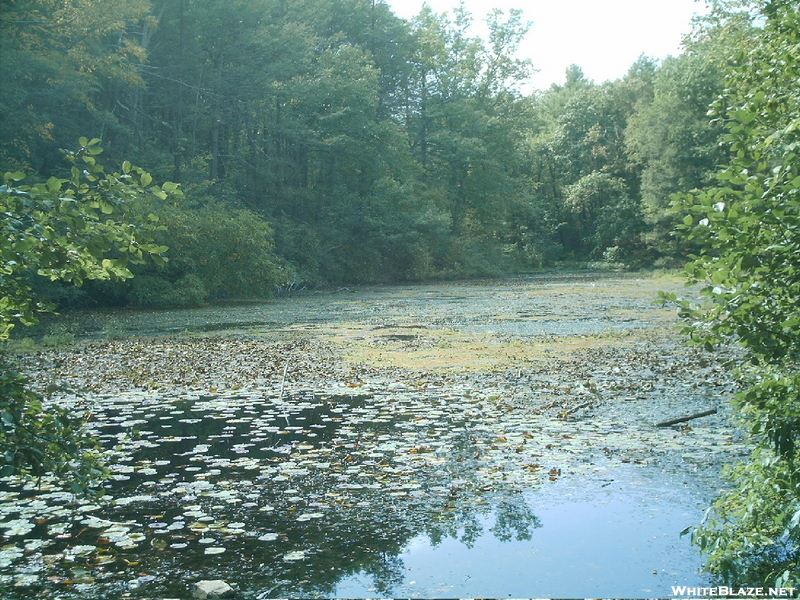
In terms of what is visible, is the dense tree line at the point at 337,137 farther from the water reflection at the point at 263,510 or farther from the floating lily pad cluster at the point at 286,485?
the water reflection at the point at 263,510

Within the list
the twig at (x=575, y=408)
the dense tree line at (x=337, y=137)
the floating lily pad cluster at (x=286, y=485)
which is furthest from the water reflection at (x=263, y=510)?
the dense tree line at (x=337, y=137)

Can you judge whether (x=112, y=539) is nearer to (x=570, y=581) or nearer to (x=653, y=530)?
(x=570, y=581)

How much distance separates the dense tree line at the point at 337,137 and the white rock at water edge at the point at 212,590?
59.1 ft

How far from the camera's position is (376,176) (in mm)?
41781

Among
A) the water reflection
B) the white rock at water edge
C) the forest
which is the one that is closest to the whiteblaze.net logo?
the forest

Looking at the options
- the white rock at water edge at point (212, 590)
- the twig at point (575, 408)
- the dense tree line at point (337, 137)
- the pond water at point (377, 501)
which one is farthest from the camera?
the dense tree line at point (337, 137)

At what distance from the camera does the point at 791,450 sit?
390 centimetres

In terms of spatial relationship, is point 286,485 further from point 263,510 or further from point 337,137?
point 337,137

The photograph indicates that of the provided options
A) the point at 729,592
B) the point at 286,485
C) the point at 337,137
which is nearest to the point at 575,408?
the point at 286,485

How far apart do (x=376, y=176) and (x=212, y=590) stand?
3835 cm

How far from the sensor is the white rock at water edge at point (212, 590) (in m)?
4.29

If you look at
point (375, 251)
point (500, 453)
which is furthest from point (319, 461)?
point (375, 251)

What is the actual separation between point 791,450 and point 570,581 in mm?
1451

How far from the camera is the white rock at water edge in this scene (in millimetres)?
4285
